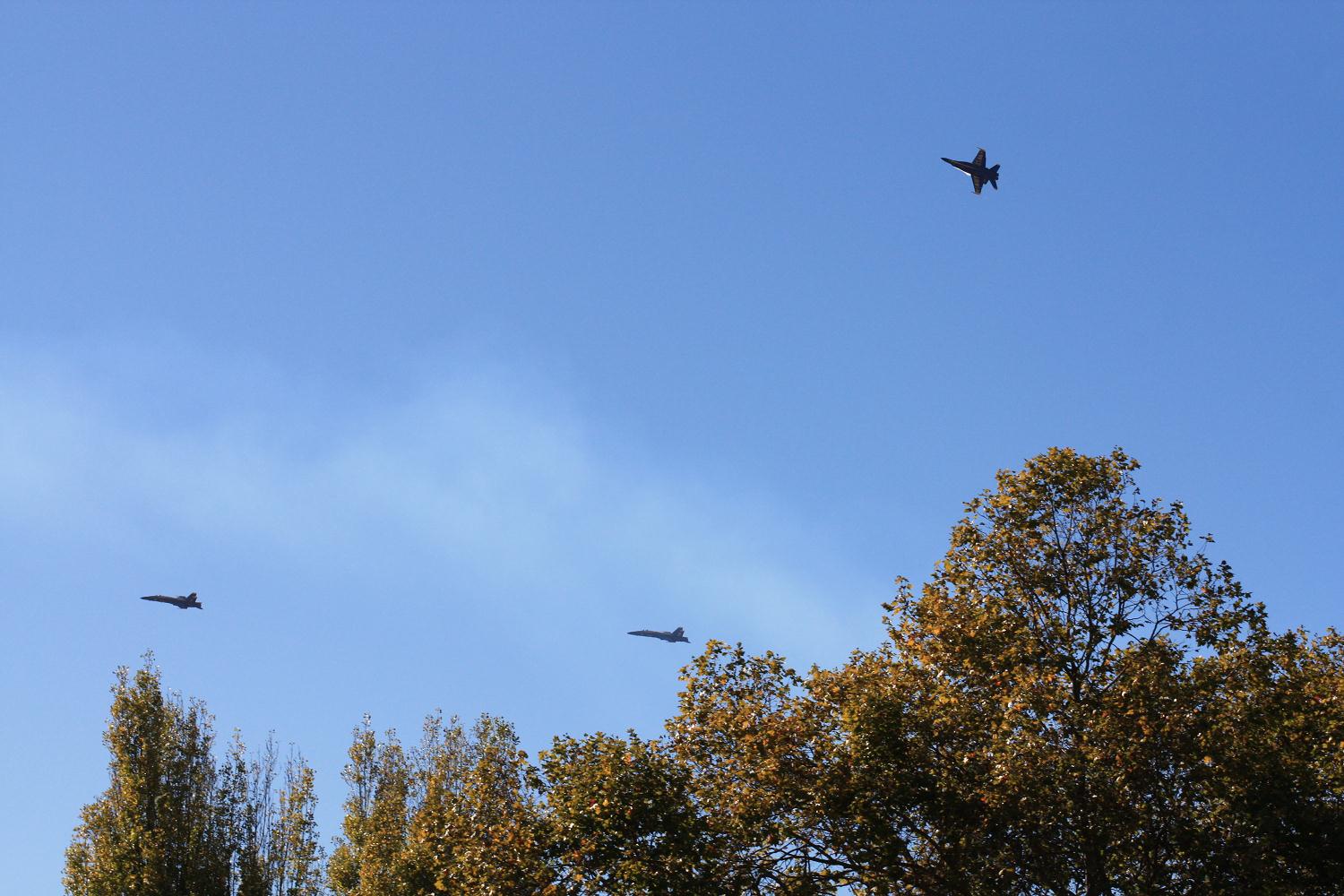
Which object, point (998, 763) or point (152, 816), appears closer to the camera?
point (998, 763)

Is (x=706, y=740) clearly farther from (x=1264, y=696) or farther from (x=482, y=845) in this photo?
(x=1264, y=696)

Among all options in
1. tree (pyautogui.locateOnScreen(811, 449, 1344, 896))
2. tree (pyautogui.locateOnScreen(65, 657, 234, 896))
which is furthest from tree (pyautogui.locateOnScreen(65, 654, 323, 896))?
tree (pyautogui.locateOnScreen(811, 449, 1344, 896))

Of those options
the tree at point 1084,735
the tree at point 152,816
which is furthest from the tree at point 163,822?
the tree at point 1084,735

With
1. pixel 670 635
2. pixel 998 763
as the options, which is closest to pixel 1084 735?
pixel 998 763

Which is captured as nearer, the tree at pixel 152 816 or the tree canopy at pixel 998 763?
the tree canopy at pixel 998 763

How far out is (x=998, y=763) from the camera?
82.9 ft

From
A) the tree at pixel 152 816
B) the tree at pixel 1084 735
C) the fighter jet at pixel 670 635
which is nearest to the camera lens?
the tree at pixel 1084 735

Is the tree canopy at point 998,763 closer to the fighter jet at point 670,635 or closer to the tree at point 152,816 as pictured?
the tree at point 152,816

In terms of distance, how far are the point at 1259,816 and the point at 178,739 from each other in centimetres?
3540

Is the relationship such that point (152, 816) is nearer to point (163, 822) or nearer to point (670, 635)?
point (163, 822)

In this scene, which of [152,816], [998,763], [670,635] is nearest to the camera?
[998,763]

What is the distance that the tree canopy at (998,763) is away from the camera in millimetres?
25375

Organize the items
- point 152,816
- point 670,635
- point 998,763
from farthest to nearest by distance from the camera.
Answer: point 670,635 < point 152,816 < point 998,763

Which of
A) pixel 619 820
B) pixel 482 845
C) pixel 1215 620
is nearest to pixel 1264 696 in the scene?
pixel 1215 620
